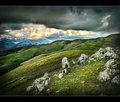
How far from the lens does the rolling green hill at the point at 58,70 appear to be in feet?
29.6

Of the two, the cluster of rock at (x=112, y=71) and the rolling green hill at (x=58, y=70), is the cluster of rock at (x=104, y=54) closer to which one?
the cluster of rock at (x=112, y=71)

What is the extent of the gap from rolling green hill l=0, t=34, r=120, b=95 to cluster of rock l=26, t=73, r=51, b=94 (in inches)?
18.2

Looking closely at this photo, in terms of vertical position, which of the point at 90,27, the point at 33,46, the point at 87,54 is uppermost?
the point at 90,27

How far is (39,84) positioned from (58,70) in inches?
103

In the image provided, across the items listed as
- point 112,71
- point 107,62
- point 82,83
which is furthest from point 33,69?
point 112,71

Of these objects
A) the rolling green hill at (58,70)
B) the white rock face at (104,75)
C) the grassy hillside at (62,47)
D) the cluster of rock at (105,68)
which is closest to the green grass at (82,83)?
the rolling green hill at (58,70)

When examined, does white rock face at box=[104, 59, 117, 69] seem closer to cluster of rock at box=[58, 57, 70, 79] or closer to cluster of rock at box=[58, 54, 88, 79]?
cluster of rock at box=[58, 54, 88, 79]

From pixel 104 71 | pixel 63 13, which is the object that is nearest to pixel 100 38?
pixel 104 71

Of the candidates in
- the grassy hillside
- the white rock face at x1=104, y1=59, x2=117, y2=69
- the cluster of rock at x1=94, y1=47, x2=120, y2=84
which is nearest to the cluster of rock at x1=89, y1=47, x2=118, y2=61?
the cluster of rock at x1=94, y1=47, x2=120, y2=84

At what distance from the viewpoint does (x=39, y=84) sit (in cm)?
979

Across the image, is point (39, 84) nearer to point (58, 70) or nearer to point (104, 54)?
point (58, 70)
